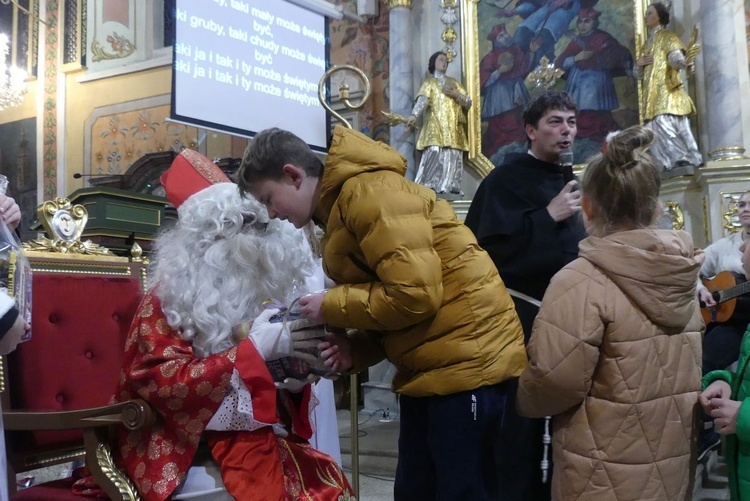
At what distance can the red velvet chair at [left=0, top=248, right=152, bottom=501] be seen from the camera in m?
1.85

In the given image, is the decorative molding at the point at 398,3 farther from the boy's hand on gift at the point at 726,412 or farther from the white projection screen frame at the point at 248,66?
the boy's hand on gift at the point at 726,412

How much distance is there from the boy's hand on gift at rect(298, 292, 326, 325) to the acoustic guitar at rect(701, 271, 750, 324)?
2.62m

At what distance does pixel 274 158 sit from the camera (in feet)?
5.76

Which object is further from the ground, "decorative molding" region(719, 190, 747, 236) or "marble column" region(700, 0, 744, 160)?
"marble column" region(700, 0, 744, 160)

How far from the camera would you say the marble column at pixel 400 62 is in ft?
25.0

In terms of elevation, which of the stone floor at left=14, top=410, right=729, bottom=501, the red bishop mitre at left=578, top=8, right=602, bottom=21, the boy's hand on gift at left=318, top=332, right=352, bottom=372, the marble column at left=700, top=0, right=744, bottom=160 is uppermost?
the red bishop mitre at left=578, top=8, right=602, bottom=21

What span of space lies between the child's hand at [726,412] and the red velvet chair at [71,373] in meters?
1.44

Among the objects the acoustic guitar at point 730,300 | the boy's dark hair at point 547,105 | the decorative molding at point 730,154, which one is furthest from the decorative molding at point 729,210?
the boy's dark hair at point 547,105

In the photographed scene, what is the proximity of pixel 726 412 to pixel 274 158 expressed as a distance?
130 centimetres

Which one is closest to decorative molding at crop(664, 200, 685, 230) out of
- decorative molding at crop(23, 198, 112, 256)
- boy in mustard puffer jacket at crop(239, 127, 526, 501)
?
boy in mustard puffer jacket at crop(239, 127, 526, 501)

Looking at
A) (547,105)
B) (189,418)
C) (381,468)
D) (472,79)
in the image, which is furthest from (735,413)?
(472,79)

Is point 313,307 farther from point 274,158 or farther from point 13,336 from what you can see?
point 13,336

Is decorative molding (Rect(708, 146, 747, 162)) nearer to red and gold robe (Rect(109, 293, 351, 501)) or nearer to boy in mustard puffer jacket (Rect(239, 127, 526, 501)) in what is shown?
boy in mustard puffer jacket (Rect(239, 127, 526, 501))

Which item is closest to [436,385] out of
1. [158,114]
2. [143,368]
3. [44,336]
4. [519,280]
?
[143,368]
